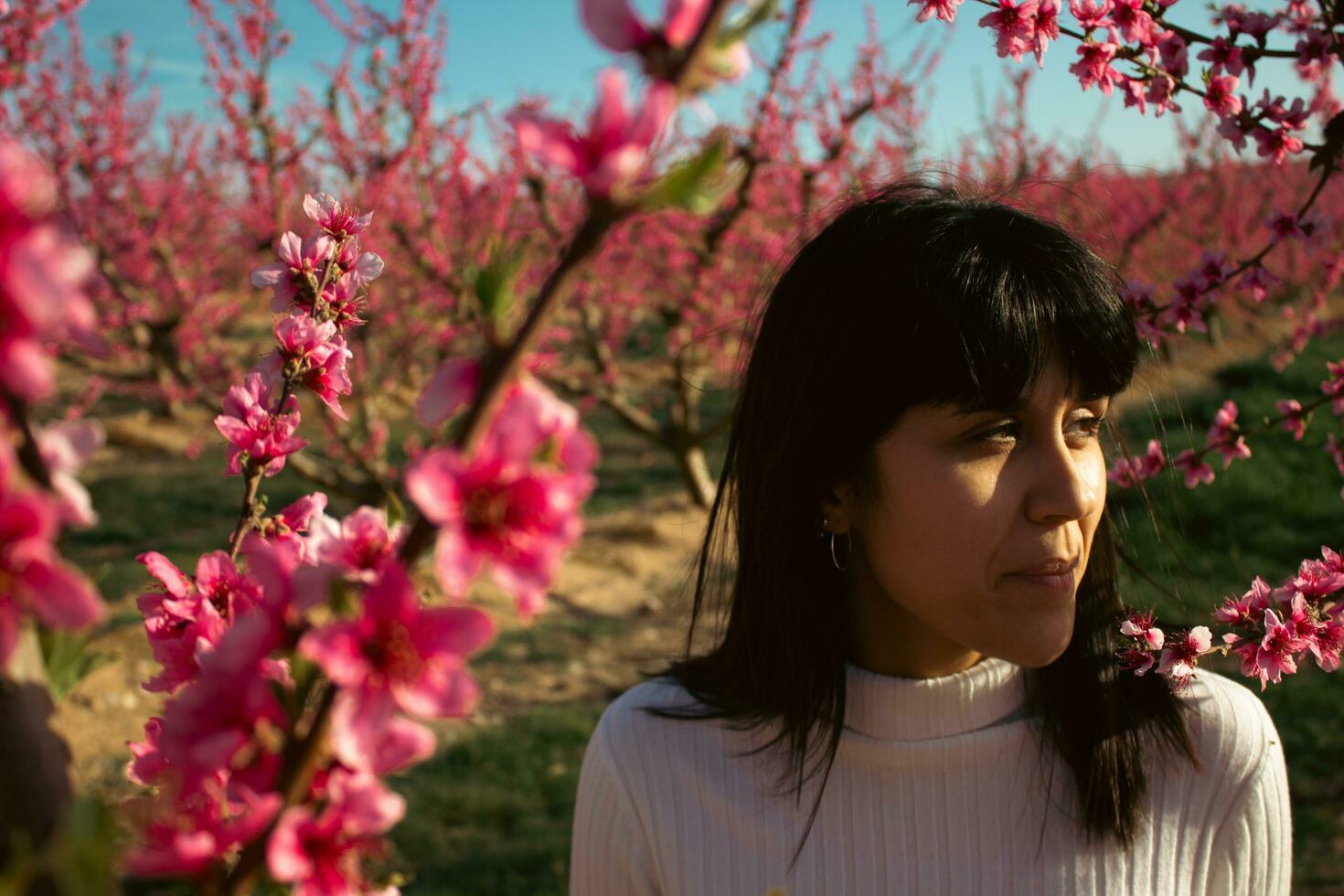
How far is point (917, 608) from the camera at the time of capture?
1.36m

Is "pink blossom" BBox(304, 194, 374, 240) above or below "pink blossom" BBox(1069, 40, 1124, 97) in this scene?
below

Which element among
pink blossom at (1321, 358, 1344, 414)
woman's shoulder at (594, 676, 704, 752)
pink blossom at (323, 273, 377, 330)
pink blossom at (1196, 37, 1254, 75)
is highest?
pink blossom at (1196, 37, 1254, 75)

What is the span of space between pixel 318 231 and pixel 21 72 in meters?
6.60

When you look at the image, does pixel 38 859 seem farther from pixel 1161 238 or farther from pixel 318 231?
pixel 1161 238

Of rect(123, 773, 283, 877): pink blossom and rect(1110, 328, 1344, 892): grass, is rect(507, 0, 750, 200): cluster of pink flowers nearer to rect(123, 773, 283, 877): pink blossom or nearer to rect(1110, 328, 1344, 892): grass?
rect(123, 773, 283, 877): pink blossom

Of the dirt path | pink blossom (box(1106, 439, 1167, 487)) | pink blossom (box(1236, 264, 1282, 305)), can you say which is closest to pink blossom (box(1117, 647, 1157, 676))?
pink blossom (box(1106, 439, 1167, 487))

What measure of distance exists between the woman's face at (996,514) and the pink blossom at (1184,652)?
0.17m

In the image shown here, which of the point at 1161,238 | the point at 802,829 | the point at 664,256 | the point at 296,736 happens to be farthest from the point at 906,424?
the point at 1161,238

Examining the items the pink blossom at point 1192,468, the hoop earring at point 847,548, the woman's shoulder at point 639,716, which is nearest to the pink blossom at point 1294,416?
the pink blossom at point 1192,468

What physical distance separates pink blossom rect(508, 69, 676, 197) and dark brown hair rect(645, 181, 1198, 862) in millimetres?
982

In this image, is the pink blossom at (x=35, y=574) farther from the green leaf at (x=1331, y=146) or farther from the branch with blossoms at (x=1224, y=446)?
the branch with blossoms at (x=1224, y=446)

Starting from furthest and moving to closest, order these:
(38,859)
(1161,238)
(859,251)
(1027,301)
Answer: (1161,238) < (859,251) < (1027,301) < (38,859)

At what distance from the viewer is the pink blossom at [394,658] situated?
396 millimetres

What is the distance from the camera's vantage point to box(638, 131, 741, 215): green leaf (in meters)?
0.38
